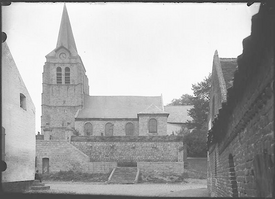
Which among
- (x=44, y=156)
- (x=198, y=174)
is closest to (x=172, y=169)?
(x=198, y=174)

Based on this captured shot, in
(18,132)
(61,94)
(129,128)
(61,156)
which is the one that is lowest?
(61,156)

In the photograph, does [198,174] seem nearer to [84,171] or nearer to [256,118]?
[84,171]

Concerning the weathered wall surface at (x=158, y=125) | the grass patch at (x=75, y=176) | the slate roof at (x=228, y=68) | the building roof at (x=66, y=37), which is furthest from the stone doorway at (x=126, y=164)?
the slate roof at (x=228, y=68)

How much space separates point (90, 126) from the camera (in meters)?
52.4

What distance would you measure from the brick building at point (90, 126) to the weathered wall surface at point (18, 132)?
19.0m

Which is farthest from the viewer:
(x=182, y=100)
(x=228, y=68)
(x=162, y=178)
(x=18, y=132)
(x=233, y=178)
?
(x=182, y=100)

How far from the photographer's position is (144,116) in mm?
51562

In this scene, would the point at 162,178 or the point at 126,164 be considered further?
the point at 126,164

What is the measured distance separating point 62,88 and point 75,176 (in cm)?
2387

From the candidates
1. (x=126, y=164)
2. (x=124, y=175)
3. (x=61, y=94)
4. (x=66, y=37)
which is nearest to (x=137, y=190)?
(x=124, y=175)

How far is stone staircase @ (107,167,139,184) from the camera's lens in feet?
103

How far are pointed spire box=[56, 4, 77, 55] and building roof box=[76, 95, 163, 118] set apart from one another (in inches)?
340

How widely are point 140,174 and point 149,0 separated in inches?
1341

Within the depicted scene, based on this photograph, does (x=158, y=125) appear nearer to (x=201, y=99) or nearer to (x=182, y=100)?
(x=201, y=99)
